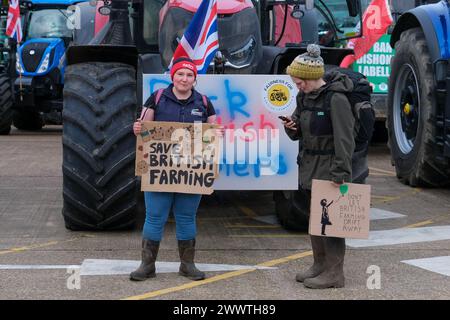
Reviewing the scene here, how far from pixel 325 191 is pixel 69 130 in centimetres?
245

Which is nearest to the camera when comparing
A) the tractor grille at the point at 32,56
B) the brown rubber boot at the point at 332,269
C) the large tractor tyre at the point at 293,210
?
the brown rubber boot at the point at 332,269

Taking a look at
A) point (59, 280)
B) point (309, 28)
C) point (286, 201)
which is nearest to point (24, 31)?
point (309, 28)

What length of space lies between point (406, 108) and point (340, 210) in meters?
5.27

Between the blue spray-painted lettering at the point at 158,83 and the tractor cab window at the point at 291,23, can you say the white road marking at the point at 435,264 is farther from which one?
the tractor cab window at the point at 291,23

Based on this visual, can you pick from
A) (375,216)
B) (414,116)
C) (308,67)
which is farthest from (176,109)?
(414,116)

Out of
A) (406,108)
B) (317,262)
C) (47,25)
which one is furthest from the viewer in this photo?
(47,25)

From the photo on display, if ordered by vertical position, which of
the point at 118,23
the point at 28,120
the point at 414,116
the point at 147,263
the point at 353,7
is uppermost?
the point at 353,7

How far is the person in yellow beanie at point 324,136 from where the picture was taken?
18.8ft

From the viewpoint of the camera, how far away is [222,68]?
7.96m

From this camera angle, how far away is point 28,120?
65.1ft

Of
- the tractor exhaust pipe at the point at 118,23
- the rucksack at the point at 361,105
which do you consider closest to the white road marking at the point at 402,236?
the rucksack at the point at 361,105

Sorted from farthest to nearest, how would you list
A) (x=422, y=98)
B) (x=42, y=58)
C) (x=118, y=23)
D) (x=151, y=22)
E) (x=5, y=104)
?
1. (x=42, y=58)
2. (x=5, y=104)
3. (x=422, y=98)
4. (x=151, y=22)
5. (x=118, y=23)

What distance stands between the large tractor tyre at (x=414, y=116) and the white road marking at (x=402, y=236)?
2049mm

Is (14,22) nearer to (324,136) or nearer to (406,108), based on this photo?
(406,108)
